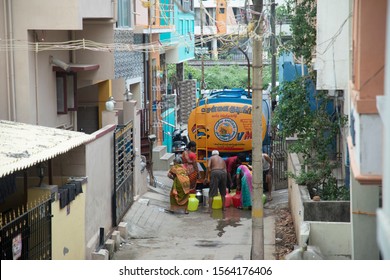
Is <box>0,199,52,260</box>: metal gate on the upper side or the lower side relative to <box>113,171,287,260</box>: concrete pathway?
upper

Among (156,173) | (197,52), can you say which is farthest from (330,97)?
(197,52)

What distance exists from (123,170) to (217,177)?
2384mm

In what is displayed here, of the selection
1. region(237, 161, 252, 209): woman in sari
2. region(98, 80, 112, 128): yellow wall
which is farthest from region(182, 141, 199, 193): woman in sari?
region(98, 80, 112, 128): yellow wall

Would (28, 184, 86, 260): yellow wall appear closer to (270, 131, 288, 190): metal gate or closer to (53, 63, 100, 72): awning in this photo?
(53, 63, 100, 72): awning

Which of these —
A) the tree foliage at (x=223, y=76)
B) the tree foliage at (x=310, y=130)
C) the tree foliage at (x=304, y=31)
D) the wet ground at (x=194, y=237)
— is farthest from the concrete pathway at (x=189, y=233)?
the tree foliage at (x=223, y=76)

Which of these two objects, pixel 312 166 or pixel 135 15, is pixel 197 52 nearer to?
pixel 135 15

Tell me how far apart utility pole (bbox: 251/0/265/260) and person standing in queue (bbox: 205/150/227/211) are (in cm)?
624

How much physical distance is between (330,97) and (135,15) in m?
8.43

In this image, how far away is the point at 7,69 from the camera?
14.6 meters

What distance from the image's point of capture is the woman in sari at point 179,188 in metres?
19.8

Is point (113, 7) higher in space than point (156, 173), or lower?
higher

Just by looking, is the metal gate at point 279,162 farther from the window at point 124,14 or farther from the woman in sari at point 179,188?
the window at point 124,14

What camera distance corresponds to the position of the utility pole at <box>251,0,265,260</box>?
1273cm

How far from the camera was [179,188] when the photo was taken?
1986 cm
